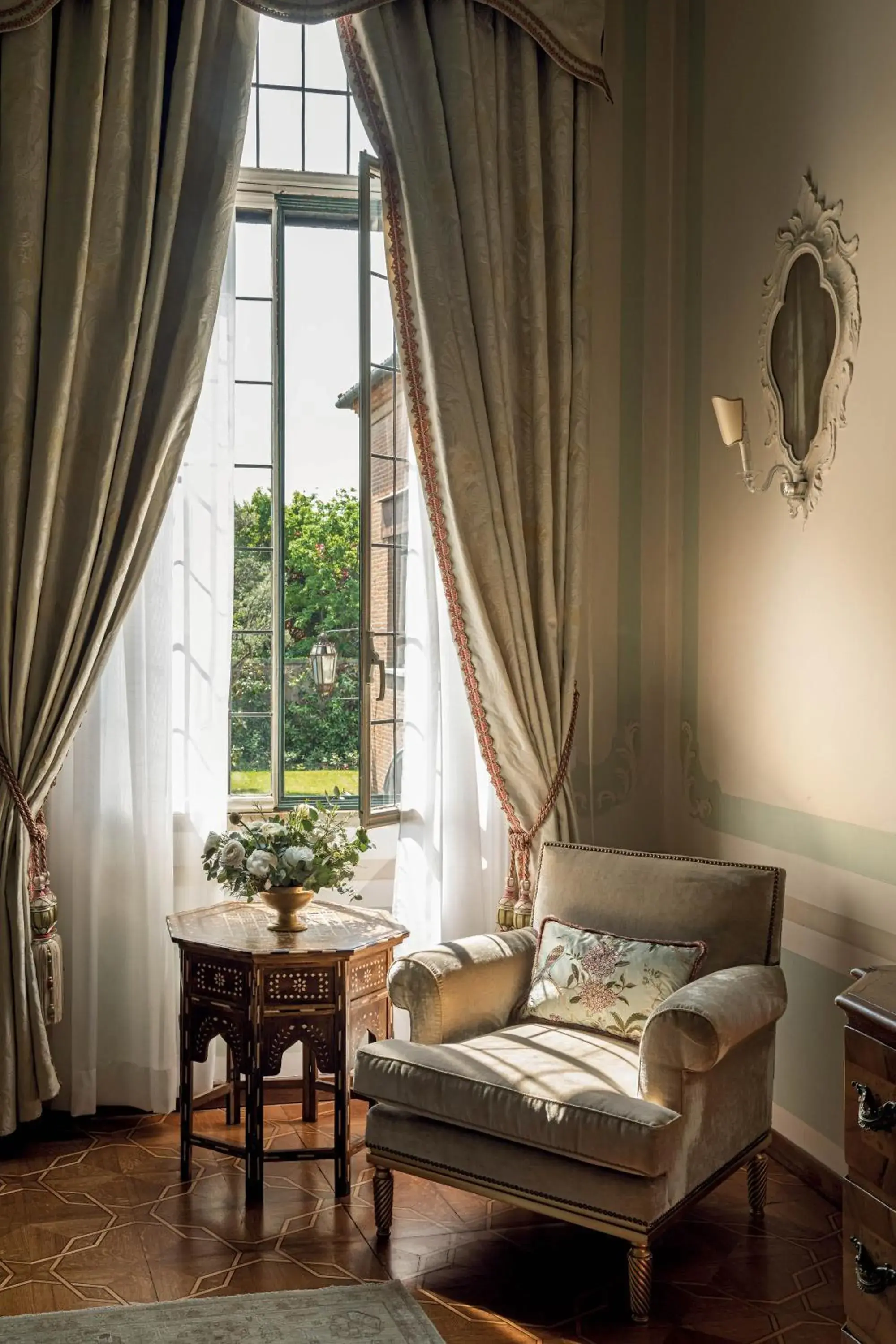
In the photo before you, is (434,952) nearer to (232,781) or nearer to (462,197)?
(232,781)

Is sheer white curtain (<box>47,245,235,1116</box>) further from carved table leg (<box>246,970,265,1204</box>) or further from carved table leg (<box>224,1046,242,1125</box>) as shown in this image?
carved table leg (<box>246,970,265,1204</box>)

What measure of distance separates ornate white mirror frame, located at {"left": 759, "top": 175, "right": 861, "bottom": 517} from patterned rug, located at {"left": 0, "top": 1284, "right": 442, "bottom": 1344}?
2.17 metres

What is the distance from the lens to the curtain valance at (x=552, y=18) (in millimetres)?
3564

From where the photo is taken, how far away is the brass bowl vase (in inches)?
131

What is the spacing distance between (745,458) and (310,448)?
155 cm

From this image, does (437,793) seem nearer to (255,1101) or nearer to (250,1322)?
(255,1101)

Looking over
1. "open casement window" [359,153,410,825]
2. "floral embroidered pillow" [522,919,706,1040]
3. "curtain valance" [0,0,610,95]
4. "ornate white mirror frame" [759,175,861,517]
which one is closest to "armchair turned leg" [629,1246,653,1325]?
"floral embroidered pillow" [522,919,706,1040]

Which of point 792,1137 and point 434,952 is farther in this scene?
point 792,1137

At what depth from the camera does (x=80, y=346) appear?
139 inches

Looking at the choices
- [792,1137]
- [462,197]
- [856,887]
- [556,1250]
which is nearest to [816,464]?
[856,887]

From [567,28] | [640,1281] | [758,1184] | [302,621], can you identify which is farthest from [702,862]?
[567,28]

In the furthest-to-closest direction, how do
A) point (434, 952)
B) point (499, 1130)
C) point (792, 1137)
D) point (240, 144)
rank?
point (240, 144) < point (792, 1137) < point (434, 952) < point (499, 1130)

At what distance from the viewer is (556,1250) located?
2.94m

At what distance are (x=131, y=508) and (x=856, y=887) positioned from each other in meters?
2.20
